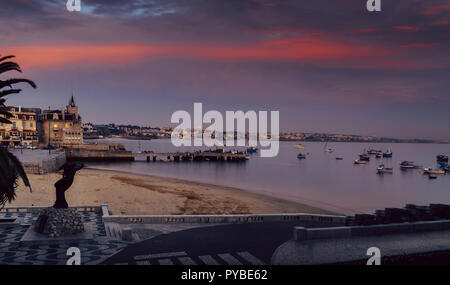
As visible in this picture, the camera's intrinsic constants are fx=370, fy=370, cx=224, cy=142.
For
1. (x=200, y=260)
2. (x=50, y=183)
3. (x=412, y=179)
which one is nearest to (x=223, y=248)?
(x=200, y=260)

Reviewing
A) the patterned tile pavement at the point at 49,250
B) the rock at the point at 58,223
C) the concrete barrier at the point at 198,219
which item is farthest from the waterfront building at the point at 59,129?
the rock at the point at 58,223

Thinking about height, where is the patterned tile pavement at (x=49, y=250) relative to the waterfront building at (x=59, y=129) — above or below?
below

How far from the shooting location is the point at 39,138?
6245 inches

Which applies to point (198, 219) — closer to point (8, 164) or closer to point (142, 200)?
point (8, 164)

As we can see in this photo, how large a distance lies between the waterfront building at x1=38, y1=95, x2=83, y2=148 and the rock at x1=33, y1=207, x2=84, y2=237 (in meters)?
143

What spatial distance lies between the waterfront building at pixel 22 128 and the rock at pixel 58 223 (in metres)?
131

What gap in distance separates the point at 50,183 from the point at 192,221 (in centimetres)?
4094

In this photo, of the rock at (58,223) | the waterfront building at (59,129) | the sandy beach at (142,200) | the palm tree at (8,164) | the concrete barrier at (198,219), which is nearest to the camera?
the palm tree at (8,164)

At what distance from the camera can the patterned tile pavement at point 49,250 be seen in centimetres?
1652

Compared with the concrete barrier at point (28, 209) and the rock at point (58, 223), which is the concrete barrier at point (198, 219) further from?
the rock at point (58, 223)

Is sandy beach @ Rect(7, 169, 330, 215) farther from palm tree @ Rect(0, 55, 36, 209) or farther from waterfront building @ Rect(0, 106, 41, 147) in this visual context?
waterfront building @ Rect(0, 106, 41, 147)

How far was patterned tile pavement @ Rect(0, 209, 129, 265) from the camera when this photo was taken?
54.2 ft

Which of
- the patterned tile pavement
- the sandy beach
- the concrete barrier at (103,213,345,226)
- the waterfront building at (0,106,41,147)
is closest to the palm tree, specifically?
the patterned tile pavement
